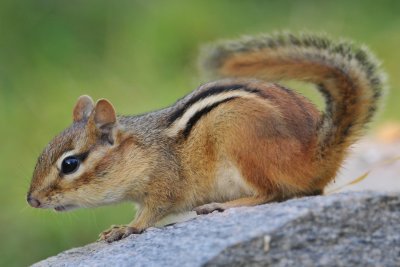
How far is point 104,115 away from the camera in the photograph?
342 cm

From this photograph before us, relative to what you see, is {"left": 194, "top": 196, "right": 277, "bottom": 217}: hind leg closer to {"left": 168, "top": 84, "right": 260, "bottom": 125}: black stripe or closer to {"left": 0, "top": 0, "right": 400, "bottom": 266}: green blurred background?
{"left": 168, "top": 84, "right": 260, "bottom": 125}: black stripe

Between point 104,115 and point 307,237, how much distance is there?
Result: 1.12 metres

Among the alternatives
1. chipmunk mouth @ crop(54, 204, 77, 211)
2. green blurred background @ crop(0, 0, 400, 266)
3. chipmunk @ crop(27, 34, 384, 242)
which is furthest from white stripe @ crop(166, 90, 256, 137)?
green blurred background @ crop(0, 0, 400, 266)

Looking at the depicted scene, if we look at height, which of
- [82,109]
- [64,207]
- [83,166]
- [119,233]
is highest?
[82,109]

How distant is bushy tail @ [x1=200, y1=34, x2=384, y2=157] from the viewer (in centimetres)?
313

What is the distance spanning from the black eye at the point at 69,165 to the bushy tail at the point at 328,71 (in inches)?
30.8

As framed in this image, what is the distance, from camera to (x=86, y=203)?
10.9 ft

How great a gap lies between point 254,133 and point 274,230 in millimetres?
666

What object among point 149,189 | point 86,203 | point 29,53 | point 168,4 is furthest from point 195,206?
point 168,4

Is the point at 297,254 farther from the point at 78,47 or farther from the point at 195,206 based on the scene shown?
the point at 78,47

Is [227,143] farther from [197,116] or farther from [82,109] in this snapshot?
[82,109]

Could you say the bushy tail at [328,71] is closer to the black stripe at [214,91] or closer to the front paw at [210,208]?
the black stripe at [214,91]

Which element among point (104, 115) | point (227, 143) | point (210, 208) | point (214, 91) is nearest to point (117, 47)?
point (104, 115)

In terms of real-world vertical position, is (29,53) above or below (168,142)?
above
